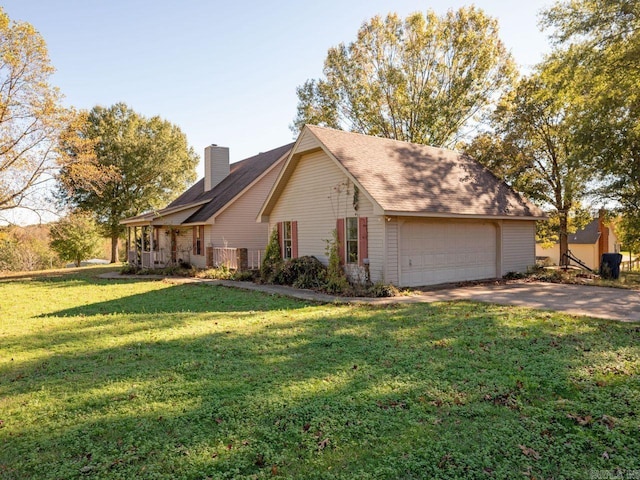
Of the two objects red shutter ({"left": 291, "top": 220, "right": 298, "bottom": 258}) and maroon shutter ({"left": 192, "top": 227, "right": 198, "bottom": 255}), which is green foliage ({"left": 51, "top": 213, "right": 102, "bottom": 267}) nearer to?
maroon shutter ({"left": 192, "top": 227, "right": 198, "bottom": 255})

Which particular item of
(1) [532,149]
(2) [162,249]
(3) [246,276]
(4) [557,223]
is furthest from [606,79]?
(2) [162,249]

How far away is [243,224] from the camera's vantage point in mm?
22219

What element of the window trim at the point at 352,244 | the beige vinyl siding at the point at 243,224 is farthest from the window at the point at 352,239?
the beige vinyl siding at the point at 243,224

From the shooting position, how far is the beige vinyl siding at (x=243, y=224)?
21328mm

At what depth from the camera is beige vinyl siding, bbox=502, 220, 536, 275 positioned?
1631 cm

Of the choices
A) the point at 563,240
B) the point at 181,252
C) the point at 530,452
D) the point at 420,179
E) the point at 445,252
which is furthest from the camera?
the point at 181,252

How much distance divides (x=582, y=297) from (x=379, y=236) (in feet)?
19.3

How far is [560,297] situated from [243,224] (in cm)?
1540

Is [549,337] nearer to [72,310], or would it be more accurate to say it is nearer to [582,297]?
[582,297]

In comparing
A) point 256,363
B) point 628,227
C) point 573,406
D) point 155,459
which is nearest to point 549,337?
point 573,406

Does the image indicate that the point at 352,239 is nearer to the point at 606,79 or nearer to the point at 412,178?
the point at 412,178

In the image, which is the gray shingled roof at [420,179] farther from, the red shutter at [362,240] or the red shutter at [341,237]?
the red shutter at [341,237]

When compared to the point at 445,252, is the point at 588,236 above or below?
above

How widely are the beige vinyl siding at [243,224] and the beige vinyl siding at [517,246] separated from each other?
12.3 m
